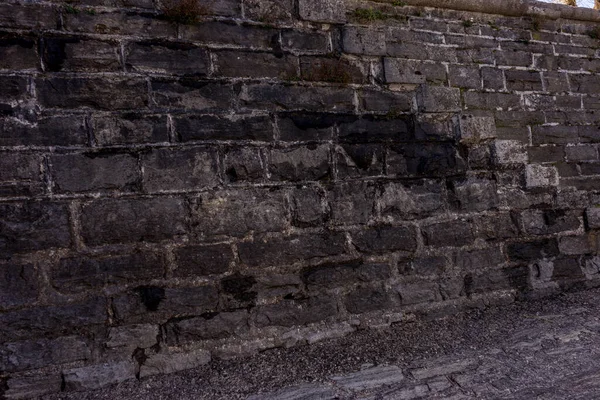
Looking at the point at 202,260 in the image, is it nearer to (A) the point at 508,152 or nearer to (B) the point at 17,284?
(B) the point at 17,284

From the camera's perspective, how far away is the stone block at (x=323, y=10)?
3053mm

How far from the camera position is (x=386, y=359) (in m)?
2.60

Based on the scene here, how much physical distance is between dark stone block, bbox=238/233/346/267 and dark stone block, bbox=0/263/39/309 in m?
1.12

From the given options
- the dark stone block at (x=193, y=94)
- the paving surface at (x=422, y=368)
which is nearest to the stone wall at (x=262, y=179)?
the dark stone block at (x=193, y=94)

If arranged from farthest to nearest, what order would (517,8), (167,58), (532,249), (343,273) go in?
1. (517,8)
2. (532,249)
3. (343,273)
4. (167,58)

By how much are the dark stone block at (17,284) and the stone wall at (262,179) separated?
0.01 metres

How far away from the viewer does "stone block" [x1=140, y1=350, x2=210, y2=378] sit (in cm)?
250

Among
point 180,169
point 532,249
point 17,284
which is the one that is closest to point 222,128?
point 180,169

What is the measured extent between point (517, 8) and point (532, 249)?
1.99 metres

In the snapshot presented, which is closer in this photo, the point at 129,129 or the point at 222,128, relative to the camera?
the point at 129,129

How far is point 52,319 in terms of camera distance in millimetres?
2385

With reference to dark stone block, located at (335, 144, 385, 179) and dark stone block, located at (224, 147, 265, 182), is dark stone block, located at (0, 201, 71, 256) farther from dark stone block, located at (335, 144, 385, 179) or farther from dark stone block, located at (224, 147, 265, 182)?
dark stone block, located at (335, 144, 385, 179)

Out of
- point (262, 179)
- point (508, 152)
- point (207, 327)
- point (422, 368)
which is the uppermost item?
→ point (508, 152)

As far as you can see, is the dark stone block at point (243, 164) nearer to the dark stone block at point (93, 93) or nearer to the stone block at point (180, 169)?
the stone block at point (180, 169)
